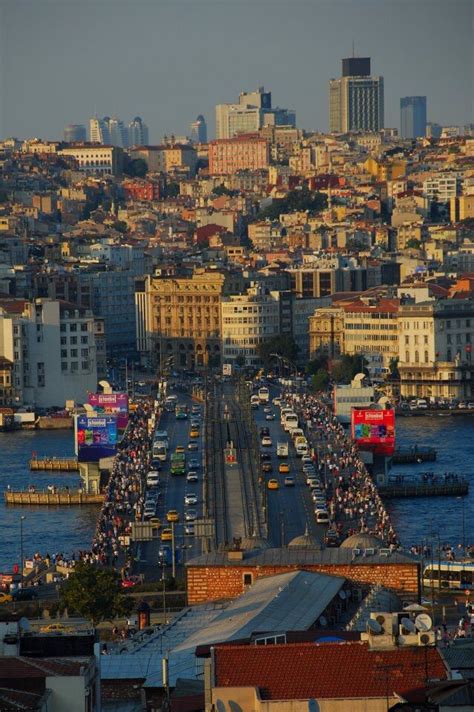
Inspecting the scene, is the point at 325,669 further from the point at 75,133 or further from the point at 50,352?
the point at 75,133

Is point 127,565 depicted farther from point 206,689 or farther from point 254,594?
point 206,689

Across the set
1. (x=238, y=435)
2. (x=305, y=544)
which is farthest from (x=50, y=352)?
(x=305, y=544)

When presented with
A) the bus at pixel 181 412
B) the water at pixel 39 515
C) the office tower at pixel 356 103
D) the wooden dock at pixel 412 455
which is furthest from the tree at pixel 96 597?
the office tower at pixel 356 103

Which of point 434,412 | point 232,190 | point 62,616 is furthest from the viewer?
point 232,190

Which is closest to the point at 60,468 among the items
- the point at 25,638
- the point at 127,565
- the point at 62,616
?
the point at 127,565

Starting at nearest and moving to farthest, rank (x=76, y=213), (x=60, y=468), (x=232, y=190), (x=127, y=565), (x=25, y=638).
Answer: (x=25, y=638) < (x=127, y=565) < (x=60, y=468) < (x=76, y=213) < (x=232, y=190)

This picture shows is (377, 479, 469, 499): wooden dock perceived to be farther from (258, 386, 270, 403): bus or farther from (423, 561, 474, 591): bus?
(258, 386, 270, 403): bus
